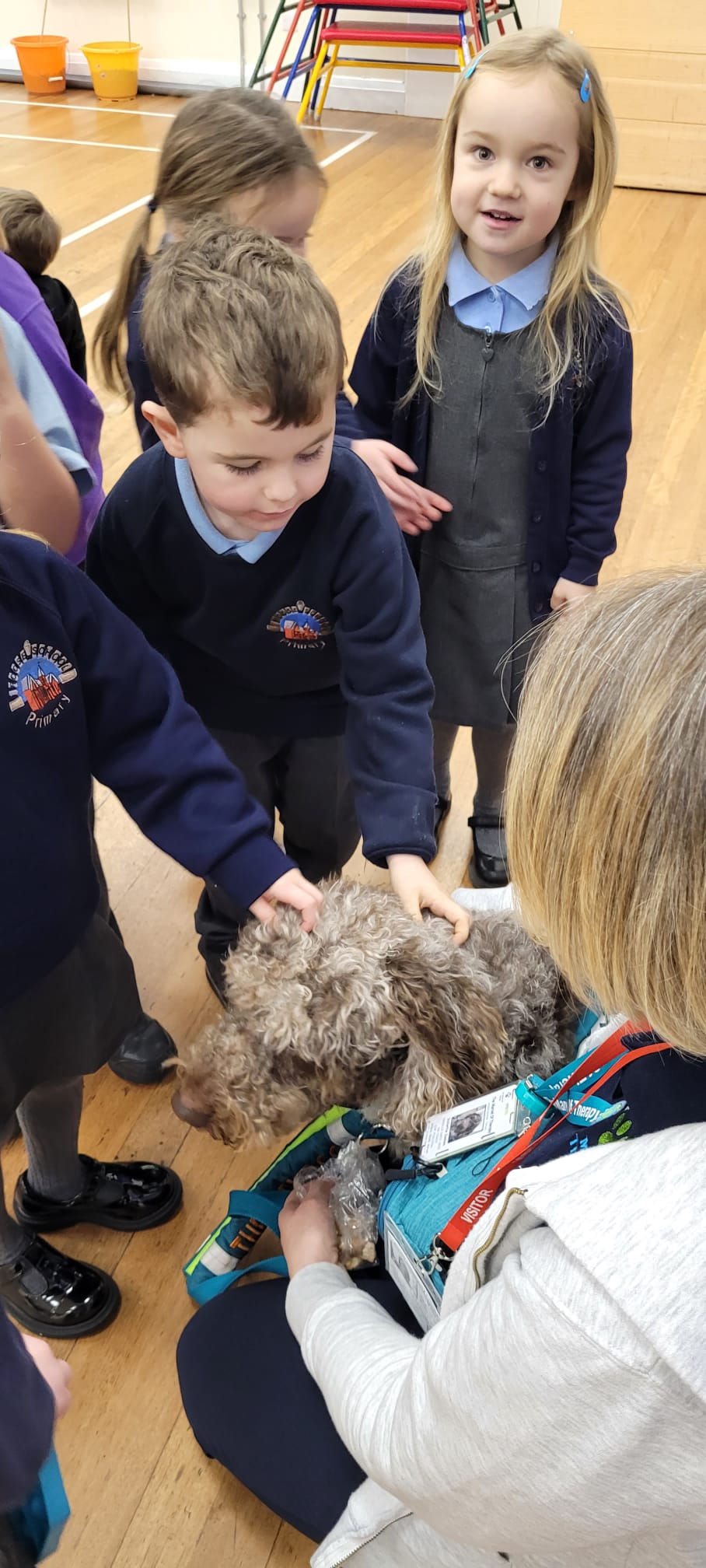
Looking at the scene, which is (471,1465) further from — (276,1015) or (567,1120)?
(276,1015)

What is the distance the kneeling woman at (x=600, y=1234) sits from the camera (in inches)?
27.6

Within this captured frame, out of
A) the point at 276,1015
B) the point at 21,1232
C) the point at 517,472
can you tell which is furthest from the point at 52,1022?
the point at 517,472

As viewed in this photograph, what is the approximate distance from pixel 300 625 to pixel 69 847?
582 millimetres

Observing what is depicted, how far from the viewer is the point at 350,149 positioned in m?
7.92

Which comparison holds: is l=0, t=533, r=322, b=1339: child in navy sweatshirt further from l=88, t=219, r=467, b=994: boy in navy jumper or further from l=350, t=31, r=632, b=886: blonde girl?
l=350, t=31, r=632, b=886: blonde girl

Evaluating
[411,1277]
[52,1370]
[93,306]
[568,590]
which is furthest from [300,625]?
[93,306]

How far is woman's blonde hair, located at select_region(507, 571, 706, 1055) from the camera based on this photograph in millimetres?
764

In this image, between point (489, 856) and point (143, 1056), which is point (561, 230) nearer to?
point (489, 856)

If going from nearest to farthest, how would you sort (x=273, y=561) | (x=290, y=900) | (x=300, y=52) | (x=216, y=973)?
(x=290, y=900) → (x=273, y=561) → (x=216, y=973) → (x=300, y=52)

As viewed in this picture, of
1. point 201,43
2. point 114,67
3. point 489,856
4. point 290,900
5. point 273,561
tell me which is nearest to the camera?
point 290,900

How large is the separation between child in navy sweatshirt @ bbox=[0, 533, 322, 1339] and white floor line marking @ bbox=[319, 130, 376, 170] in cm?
712

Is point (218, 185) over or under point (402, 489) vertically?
over

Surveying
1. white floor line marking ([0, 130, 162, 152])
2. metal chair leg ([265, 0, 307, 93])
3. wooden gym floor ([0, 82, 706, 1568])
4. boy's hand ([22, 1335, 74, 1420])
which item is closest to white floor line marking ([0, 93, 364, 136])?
metal chair leg ([265, 0, 307, 93])

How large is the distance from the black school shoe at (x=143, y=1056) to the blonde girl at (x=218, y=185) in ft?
3.40
